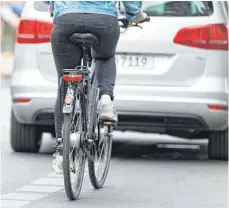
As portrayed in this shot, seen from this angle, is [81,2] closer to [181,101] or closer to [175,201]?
[175,201]

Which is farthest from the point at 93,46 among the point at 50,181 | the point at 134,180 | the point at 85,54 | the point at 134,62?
the point at 134,62

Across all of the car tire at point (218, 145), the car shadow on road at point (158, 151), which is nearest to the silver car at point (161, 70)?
the car tire at point (218, 145)

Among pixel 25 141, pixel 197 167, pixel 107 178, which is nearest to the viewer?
pixel 107 178

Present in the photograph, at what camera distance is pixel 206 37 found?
10070mm

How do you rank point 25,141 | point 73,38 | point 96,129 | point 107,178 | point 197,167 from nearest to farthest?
point 73,38 → point 96,129 → point 107,178 → point 197,167 → point 25,141

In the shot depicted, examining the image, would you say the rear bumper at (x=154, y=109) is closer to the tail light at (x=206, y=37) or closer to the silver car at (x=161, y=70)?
the silver car at (x=161, y=70)

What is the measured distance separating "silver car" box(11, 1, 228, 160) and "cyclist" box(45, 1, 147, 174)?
2350 mm

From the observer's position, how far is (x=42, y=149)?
11.2 m

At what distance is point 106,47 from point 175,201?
1.14m

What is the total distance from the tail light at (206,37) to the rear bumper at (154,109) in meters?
0.44

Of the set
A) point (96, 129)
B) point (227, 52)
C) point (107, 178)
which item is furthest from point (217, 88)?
point (96, 129)

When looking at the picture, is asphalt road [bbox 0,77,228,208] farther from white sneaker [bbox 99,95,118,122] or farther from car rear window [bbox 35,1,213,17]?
car rear window [bbox 35,1,213,17]

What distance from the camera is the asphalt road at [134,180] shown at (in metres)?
7.48

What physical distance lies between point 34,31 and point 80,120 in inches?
108
